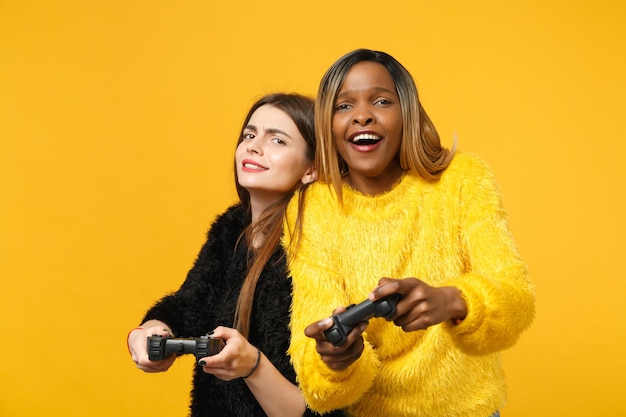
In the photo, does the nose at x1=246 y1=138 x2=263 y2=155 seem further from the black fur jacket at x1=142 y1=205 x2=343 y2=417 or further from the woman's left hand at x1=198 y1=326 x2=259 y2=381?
the woman's left hand at x1=198 y1=326 x2=259 y2=381

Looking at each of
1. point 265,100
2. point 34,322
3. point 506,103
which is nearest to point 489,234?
point 265,100

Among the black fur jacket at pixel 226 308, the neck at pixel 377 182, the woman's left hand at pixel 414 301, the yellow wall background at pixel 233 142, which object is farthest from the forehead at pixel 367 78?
the yellow wall background at pixel 233 142

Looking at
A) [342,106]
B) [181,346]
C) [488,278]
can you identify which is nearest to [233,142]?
[342,106]

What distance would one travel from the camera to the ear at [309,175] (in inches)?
71.7

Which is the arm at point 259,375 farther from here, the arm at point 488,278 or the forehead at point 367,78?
the forehead at point 367,78

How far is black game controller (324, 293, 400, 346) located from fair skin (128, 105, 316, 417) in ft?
1.02

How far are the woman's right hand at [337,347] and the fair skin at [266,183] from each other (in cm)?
23

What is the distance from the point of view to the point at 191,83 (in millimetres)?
2971

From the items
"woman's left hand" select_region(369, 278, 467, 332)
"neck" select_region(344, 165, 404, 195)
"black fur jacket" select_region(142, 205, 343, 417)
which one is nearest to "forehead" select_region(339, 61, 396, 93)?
"neck" select_region(344, 165, 404, 195)

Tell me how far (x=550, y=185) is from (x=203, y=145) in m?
1.22

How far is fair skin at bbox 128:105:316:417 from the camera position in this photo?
5.26 ft

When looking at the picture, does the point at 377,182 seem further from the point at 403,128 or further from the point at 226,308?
the point at 226,308

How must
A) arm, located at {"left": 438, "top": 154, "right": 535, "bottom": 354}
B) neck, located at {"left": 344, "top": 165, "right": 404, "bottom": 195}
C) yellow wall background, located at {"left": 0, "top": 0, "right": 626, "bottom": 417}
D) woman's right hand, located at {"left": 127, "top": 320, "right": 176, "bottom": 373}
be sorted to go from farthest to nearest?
yellow wall background, located at {"left": 0, "top": 0, "right": 626, "bottom": 417} < neck, located at {"left": 344, "top": 165, "right": 404, "bottom": 195} < woman's right hand, located at {"left": 127, "top": 320, "right": 176, "bottom": 373} < arm, located at {"left": 438, "top": 154, "right": 535, "bottom": 354}

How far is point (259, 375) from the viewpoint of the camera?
1.61 meters
